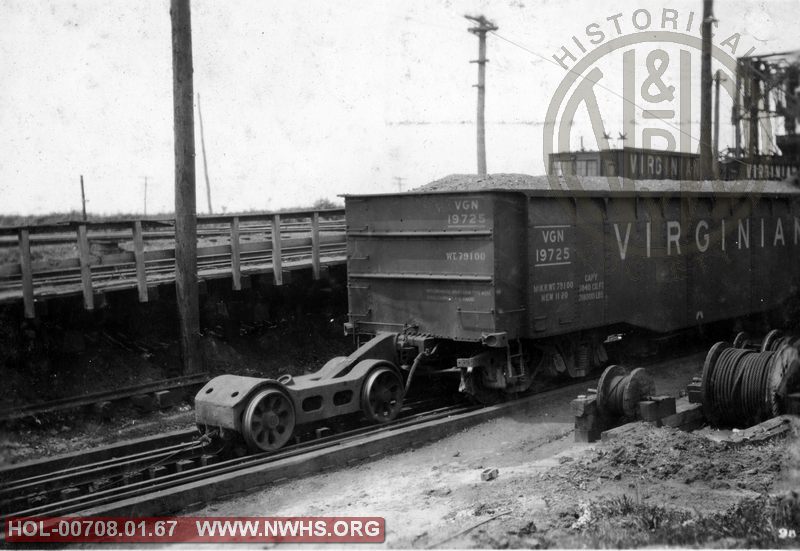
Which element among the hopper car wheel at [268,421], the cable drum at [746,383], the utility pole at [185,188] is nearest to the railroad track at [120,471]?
the hopper car wheel at [268,421]

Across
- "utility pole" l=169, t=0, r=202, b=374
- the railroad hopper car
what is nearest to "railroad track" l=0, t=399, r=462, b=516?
the railroad hopper car

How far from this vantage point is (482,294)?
9.22 metres

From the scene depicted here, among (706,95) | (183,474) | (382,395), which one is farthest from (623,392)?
(706,95)

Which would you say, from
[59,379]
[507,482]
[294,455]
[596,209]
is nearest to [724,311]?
[596,209]

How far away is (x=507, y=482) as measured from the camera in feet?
22.9

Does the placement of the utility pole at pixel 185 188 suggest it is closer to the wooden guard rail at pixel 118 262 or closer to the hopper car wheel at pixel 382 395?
the wooden guard rail at pixel 118 262

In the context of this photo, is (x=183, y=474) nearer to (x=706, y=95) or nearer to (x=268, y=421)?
(x=268, y=421)

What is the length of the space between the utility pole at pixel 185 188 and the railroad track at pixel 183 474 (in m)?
2.89

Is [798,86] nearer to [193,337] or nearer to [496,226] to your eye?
[496,226]

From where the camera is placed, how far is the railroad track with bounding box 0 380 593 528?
21.5ft

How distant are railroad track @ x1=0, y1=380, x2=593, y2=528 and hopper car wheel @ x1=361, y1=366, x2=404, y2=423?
175 millimetres

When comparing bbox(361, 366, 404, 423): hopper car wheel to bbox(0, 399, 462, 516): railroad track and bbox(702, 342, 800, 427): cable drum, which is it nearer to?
bbox(0, 399, 462, 516): railroad track

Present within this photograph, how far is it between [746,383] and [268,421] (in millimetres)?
5294

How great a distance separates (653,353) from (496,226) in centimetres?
566
